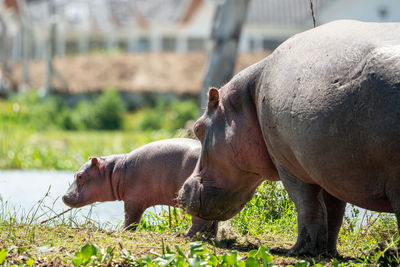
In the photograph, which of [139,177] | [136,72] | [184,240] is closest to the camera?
[184,240]

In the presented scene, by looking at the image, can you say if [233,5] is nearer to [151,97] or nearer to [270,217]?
[270,217]

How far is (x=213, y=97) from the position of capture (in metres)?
4.96

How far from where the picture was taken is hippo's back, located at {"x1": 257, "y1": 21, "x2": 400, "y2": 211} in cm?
349

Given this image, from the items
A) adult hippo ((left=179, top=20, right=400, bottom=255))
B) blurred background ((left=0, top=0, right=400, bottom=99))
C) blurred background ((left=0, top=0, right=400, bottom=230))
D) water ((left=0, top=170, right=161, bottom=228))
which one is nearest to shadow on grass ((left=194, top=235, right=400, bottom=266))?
adult hippo ((left=179, top=20, right=400, bottom=255))

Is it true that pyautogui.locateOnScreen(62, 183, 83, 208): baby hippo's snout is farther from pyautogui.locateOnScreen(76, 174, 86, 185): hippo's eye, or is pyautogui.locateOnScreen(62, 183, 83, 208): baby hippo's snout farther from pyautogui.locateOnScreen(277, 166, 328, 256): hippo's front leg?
pyautogui.locateOnScreen(277, 166, 328, 256): hippo's front leg

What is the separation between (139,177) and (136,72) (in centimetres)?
2173

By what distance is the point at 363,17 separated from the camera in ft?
84.3

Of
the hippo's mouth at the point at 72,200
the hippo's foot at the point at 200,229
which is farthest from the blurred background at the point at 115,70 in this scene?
the hippo's foot at the point at 200,229

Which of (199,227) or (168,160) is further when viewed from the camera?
(168,160)

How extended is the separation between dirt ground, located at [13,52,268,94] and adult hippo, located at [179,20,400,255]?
20957 mm

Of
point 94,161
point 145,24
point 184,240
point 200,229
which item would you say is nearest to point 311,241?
point 184,240

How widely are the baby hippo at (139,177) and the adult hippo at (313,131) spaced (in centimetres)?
93

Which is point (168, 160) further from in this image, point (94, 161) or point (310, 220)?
point (310, 220)

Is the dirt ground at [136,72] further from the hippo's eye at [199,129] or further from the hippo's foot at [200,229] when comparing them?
the hippo's eye at [199,129]
